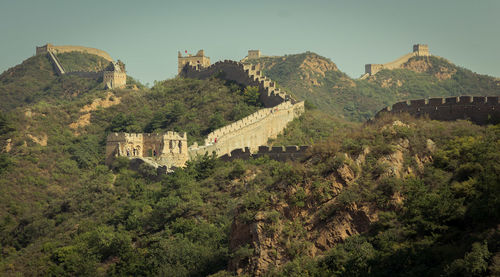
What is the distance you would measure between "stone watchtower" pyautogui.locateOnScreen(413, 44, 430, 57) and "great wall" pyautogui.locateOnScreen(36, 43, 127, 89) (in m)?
44.0

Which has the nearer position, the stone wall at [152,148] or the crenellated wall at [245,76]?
the stone wall at [152,148]

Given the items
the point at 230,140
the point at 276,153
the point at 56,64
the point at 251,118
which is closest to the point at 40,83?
the point at 56,64

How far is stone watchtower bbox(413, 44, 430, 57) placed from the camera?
10338cm

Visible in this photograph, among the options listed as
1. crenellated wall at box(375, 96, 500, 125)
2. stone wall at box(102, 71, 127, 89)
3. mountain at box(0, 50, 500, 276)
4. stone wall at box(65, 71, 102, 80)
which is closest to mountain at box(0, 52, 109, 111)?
stone wall at box(65, 71, 102, 80)

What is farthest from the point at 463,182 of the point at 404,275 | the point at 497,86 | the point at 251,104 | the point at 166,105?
the point at 497,86

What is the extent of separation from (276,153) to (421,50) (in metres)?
74.3

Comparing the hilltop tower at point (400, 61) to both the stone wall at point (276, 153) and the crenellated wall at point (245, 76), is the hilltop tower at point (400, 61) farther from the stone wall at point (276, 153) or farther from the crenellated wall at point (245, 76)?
the stone wall at point (276, 153)

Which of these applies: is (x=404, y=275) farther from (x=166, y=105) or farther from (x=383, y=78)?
(x=383, y=78)

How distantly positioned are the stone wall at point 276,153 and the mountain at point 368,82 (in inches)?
1754

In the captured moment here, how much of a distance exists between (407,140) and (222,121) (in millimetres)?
27127

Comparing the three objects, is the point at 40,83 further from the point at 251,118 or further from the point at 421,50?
the point at 421,50

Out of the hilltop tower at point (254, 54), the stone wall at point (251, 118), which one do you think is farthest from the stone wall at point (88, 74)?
the hilltop tower at point (254, 54)

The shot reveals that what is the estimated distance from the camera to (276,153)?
34.5 metres

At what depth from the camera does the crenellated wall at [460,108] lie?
83.5 ft
